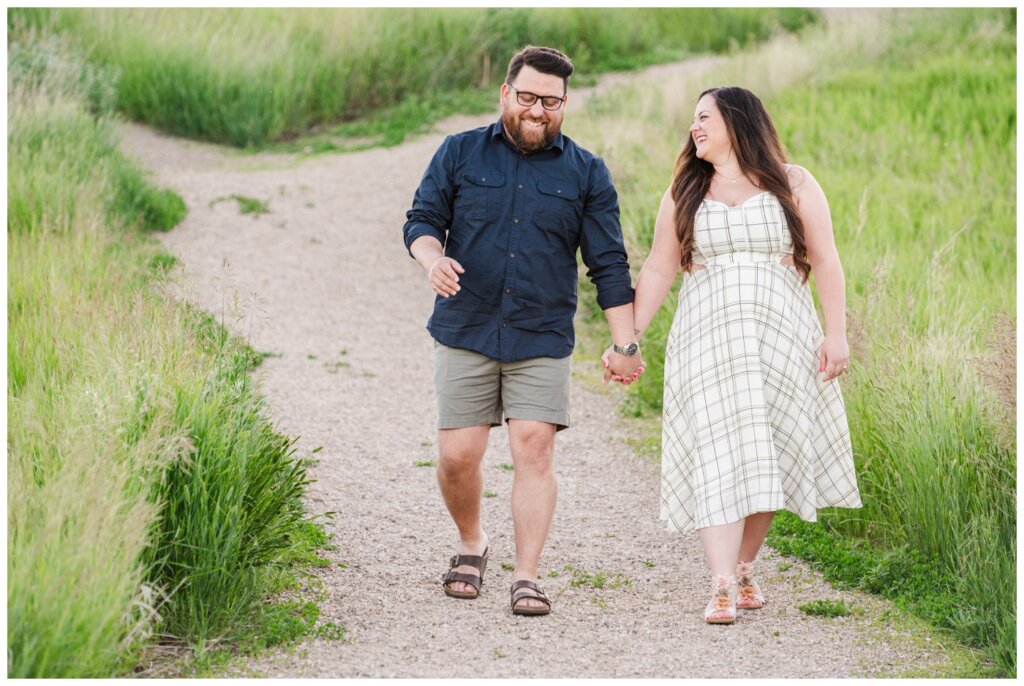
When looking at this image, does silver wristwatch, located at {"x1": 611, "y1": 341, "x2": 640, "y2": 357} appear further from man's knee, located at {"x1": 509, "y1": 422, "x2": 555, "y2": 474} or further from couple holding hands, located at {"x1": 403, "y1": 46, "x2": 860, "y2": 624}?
man's knee, located at {"x1": 509, "y1": 422, "x2": 555, "y2": 474}

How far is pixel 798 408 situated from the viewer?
4.34 m

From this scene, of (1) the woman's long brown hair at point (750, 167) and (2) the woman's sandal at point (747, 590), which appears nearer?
(1) the woman's long brown hair at point (750, 167)

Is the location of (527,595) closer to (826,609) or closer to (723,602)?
(723,602)

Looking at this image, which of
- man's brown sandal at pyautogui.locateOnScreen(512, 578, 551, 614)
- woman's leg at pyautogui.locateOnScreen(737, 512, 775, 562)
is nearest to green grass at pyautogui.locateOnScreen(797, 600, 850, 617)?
woman's leg at pyautogui.locateOnScreen(737, 512, 775, 562)

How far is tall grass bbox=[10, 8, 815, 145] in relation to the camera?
14.7 metres

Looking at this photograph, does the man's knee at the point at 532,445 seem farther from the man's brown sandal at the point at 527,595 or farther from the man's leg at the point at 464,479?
the man's brown sandal at the point at 527,595

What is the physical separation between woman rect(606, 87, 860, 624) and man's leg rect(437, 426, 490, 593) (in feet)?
2.32

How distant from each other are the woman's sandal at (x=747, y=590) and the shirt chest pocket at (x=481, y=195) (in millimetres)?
1605

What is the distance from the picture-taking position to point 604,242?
4.44 m

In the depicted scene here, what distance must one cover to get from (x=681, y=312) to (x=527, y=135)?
34.4 inches

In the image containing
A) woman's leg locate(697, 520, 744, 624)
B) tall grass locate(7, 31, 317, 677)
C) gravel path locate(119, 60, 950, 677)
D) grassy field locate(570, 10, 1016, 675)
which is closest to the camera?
tall grass locate(7, 31, 317, 677)

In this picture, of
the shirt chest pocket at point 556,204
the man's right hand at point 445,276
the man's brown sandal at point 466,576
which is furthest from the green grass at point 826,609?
the man's right hand at point 445,276

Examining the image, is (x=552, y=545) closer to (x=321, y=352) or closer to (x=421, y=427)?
(x=421, y=427)

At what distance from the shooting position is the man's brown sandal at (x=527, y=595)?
4.33 m
